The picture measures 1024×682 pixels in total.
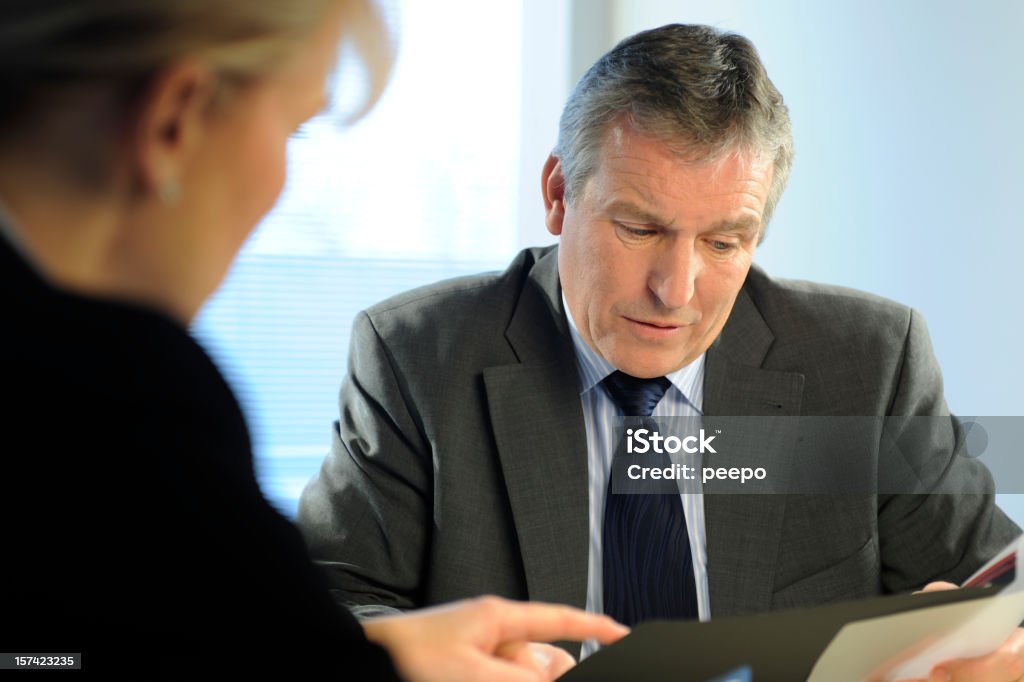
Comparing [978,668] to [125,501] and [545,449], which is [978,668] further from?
[125,501]

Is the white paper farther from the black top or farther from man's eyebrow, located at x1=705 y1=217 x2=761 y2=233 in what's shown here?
man's eyebrow, located at x1=705 y1=217 x2=761 y2=233

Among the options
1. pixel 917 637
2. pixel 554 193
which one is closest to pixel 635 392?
pixel 554 193

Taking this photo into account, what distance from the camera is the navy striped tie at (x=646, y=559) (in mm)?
1489

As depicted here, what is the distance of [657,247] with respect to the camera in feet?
4.87

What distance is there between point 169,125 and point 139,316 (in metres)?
0.09

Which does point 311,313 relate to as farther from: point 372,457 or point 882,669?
point 882,669

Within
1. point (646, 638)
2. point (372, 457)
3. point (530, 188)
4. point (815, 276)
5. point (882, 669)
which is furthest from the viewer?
point (530, 188)

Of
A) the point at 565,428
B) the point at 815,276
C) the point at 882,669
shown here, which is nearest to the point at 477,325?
the point at 565,428

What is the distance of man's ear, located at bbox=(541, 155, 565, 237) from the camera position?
163 cm

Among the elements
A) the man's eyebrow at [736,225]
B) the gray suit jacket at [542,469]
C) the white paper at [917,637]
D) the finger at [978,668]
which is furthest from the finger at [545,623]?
the man's eyebrow at [736,225]

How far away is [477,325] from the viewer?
1656 millimetres

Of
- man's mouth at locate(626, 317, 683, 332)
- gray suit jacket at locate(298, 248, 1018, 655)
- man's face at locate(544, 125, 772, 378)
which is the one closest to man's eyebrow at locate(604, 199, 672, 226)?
man's face at locate(544, 125, 772, 378)

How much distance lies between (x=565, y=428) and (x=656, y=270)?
28 centimetres

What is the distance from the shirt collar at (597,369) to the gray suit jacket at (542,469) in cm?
2
